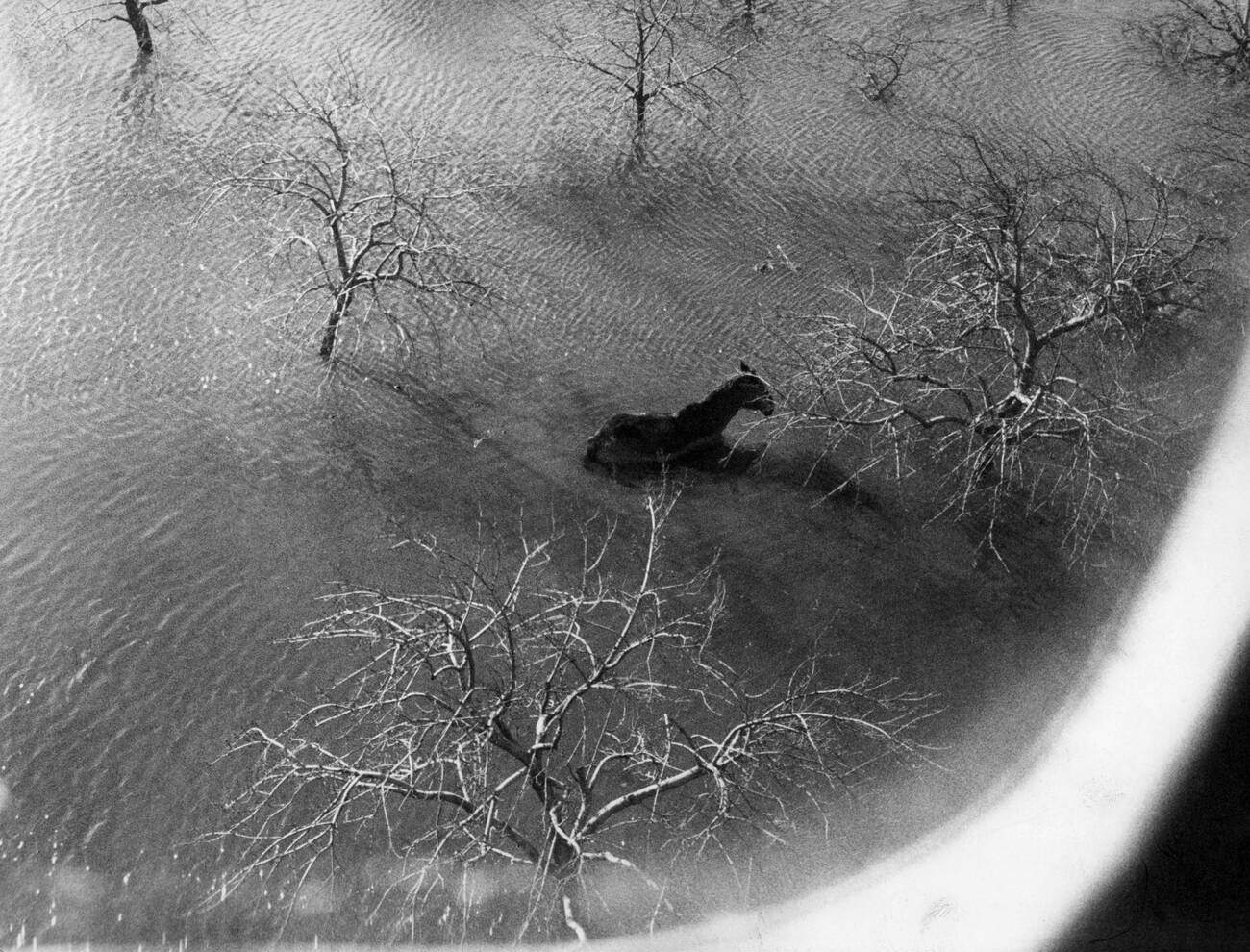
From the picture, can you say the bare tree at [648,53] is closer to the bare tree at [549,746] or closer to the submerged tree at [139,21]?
the submerged tree at [139,21]

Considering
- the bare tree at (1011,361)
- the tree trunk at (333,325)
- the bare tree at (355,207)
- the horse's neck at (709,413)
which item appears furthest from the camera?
the bare tree at (355,207)

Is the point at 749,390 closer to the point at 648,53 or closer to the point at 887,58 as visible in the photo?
the point at 648,53

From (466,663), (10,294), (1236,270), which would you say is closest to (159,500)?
(10,294)

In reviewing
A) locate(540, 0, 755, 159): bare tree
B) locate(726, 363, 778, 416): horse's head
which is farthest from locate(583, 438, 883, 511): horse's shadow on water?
locate(540, 0, 755, 159): bare tree

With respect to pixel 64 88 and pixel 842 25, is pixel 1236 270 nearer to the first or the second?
pixel 842 25

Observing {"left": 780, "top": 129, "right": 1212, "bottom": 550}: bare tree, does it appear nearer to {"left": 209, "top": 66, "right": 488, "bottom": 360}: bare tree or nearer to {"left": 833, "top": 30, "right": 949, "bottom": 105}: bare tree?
{"left": 833, "top": 30, "right": 949, "bottom": 105}: bare tree

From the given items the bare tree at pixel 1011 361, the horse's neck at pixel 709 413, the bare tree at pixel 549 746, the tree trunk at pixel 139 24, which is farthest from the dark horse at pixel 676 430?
the tree trunk at pixel 139 24

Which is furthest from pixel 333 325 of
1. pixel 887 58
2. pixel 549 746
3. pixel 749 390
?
pixel 887 58
